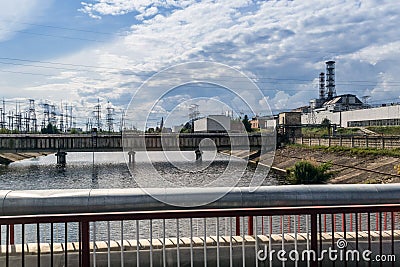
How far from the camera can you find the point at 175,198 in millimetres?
5902

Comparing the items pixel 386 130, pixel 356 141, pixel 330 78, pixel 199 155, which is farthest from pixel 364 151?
pixel 330 78

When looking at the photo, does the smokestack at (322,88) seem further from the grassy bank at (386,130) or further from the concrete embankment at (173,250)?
the concrete embankment at (173,250)

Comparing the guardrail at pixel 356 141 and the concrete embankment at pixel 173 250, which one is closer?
the concrete embankment at pixel 173 250

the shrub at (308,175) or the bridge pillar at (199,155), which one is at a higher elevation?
the bridge pillar at (199,155)

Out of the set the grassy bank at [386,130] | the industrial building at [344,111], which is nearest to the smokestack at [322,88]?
the industrial building at [344,111]

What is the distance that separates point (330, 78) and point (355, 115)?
31322mm

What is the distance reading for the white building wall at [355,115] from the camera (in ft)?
175

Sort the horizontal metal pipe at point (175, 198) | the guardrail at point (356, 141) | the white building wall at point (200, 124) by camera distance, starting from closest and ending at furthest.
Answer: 1. the horizontal metal pipe at point (175, 198)
2. the white building wall at point (200, 124)
3. the guardrail at point (356, 141)

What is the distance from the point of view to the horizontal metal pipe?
5.72 metres

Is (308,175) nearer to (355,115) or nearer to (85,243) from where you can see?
(85,243)

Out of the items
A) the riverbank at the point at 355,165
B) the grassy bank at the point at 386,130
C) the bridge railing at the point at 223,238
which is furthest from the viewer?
the grassy bank at the point at 386,130

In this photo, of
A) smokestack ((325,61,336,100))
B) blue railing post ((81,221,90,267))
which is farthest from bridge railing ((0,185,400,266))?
smokestack ((325,61,336,100))

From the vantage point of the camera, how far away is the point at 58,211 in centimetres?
573

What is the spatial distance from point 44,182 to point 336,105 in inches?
2420
